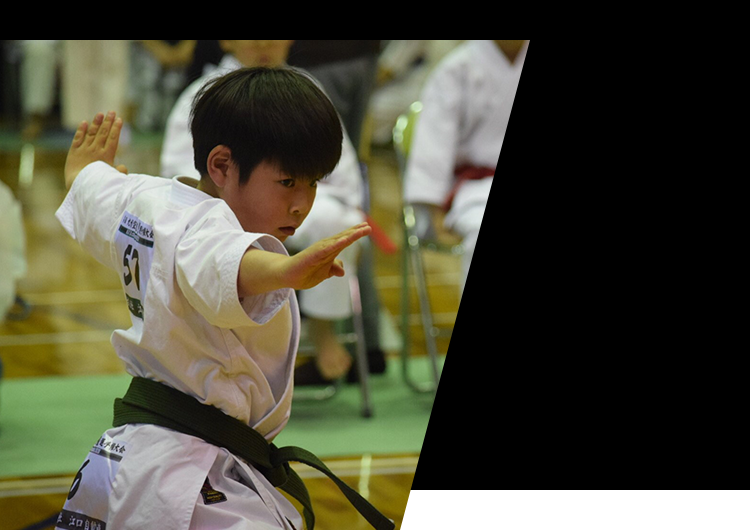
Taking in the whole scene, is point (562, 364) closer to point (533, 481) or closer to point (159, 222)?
point (533, 481)

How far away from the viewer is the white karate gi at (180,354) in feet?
2.82

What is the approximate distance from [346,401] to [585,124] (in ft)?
6.45

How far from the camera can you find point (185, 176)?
39.0 inches

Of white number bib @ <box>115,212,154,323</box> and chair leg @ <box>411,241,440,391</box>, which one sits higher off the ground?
white number bib @ <box>115,212,154,323</box>

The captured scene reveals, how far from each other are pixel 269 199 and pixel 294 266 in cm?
14

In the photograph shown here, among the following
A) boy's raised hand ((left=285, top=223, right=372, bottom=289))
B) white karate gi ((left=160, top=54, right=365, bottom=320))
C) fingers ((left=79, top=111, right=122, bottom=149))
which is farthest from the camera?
white karate gi ((left=160, top=54, right=365, bottom=320))

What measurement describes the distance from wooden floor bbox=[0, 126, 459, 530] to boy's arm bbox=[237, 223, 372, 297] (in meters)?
0.32

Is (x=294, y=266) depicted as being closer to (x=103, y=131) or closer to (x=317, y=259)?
(x=317, y=259)

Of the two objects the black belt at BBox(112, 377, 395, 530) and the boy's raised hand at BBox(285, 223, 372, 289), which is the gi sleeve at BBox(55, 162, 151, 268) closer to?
the black belt at BBox(112, 377, 395, 530)

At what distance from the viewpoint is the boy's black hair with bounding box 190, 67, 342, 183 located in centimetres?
88

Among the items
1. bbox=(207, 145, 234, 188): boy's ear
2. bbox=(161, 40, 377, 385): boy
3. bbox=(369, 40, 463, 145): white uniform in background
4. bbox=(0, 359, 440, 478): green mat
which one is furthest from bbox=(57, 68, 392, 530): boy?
bbox=(369, 40, 463, 145): white uniform in background

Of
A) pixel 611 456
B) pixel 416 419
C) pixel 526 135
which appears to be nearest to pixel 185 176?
pixel 526 135

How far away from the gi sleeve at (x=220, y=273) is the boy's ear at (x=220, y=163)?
0.05 m

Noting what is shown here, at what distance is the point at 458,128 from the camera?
2758mm
